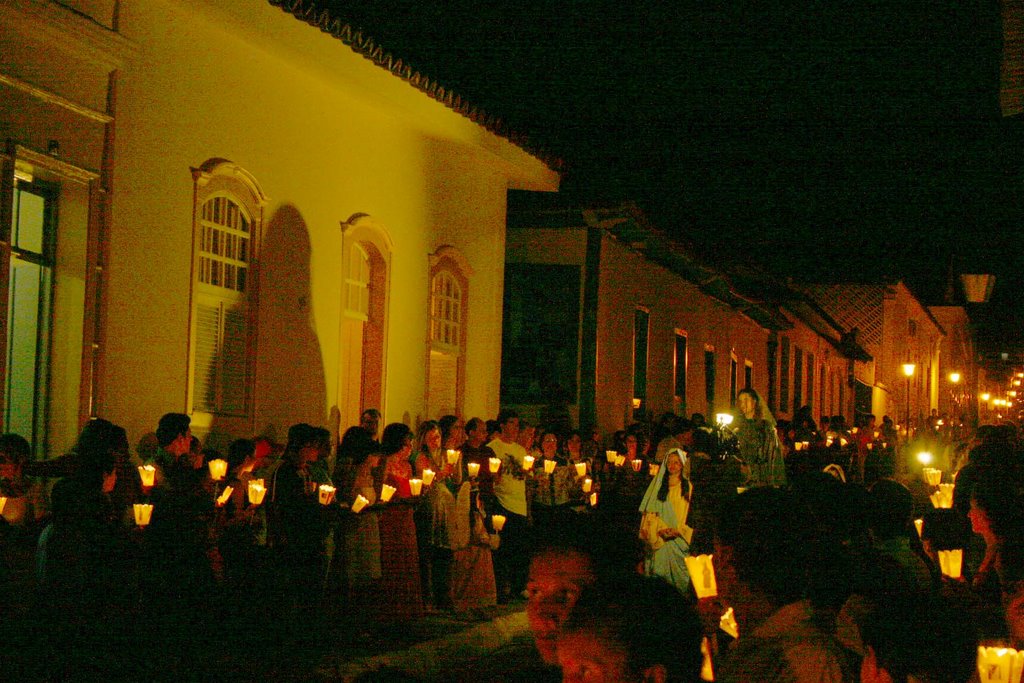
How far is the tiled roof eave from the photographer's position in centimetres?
1334

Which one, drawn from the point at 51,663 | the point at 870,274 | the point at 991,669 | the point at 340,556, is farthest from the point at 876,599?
the point at 870,274

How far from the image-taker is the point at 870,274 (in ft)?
122

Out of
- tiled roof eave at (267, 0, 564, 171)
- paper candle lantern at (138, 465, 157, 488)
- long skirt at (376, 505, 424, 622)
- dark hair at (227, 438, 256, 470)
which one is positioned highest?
tiled roof eave at (267, 0, 564, 171)

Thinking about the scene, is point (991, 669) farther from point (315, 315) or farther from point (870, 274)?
point (870, 274)

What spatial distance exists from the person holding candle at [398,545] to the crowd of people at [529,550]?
0.02 m

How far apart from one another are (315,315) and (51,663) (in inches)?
258

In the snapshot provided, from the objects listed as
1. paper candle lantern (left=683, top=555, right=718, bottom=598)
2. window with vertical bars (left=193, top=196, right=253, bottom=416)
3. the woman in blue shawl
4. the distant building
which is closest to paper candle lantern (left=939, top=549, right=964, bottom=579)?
paper candle lantern (left=683, top=555, right=718, bottom=598)

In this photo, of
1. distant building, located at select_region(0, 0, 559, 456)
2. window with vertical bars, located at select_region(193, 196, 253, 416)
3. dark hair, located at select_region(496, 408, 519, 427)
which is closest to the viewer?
distant building, located at select_region(0, 0, 559, 456)

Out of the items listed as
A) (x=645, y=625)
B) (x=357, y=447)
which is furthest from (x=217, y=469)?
(x=645, y=625)

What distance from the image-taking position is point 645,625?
3.33 metres

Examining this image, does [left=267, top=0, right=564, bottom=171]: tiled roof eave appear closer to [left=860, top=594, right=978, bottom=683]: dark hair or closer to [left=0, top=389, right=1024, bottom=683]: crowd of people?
[left=0, top=389, right=1024, bottom=683]: crowd of people

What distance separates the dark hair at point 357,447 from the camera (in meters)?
11.8

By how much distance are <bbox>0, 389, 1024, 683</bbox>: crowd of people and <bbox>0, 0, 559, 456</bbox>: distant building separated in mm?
875

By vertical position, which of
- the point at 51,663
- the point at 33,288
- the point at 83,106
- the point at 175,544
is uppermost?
the point at 83,106
